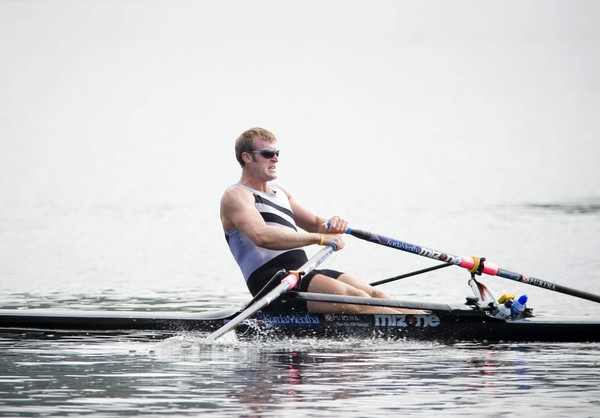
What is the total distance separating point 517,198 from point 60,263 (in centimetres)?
969

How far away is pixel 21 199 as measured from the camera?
22859 mm

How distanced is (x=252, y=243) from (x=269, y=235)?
0.25 metres

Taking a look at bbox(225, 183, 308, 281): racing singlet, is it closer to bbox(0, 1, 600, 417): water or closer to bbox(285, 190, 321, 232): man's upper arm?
bbox(285, 190, 321, 232): man's upper arm

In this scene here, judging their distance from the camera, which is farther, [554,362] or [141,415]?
[554,362]

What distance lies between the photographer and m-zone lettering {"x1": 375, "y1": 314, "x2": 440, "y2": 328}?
8672mm

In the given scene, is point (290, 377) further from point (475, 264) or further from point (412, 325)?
point (475, 264)

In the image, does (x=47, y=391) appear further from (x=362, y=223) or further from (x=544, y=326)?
(x=362, y=223)

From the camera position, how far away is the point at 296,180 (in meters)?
28.6

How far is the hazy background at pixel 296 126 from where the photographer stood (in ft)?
55.0

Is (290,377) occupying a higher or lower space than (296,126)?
lower

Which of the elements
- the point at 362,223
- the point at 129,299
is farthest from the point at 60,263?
the point at 362,223

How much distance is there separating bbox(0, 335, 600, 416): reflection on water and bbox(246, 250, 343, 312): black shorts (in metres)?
0.24

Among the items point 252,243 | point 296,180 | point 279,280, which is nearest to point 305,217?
→ point 252,243

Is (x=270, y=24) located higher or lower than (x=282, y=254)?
higher
